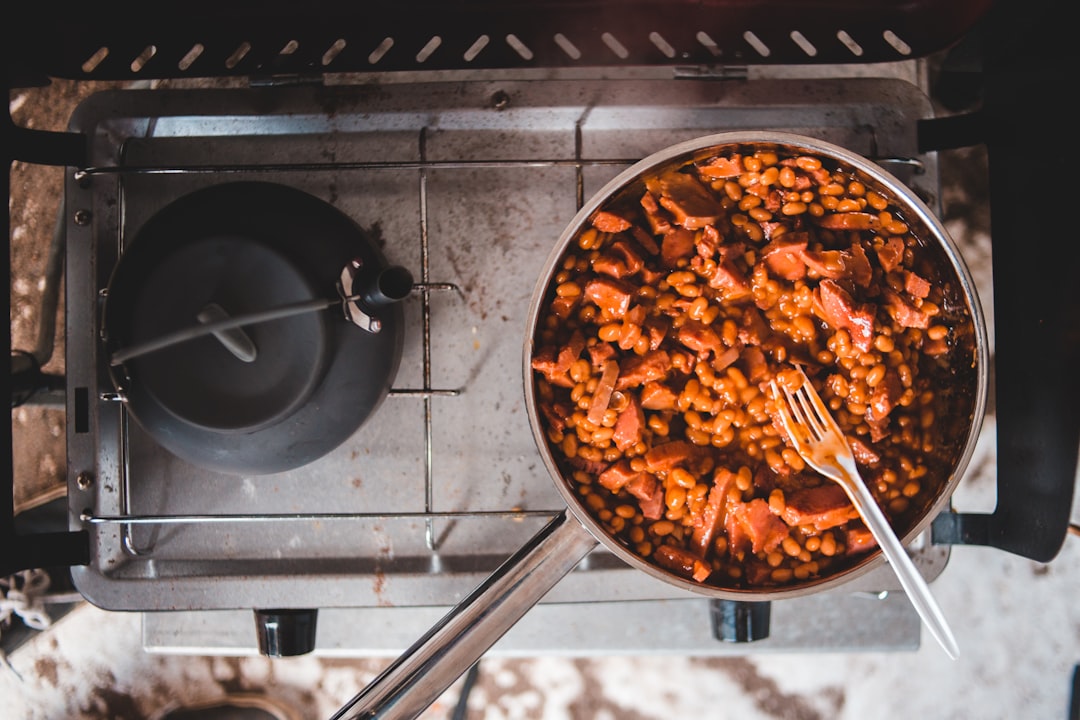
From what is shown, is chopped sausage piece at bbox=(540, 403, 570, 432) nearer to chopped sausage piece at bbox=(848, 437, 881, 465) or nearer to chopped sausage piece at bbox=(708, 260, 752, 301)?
chopped sausage piece at bbox=(708, 260, 752, 301)

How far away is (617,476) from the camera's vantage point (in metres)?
0.88

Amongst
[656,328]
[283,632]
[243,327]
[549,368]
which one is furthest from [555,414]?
[283,632]

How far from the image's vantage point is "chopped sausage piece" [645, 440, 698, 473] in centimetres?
88

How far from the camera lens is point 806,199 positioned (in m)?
0.88

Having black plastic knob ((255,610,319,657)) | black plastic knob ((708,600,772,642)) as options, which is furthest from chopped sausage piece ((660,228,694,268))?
black plastic knob ((255,610,319,657))

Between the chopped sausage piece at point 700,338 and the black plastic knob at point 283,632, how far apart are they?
26.3 inches

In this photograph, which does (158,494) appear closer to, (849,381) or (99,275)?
(99,275)

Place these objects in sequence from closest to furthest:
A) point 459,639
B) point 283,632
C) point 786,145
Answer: point 459,639 → point 786,145 → point 283,632

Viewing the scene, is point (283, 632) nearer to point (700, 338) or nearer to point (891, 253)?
point (700, 338)

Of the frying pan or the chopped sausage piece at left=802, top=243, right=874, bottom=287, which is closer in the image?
the frying pan

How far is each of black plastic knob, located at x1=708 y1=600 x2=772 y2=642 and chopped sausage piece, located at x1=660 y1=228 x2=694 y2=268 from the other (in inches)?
20.2

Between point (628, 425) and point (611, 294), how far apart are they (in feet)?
0.53

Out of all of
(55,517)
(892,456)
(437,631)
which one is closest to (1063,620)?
(892,456)

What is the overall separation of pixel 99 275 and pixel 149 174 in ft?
0.54
